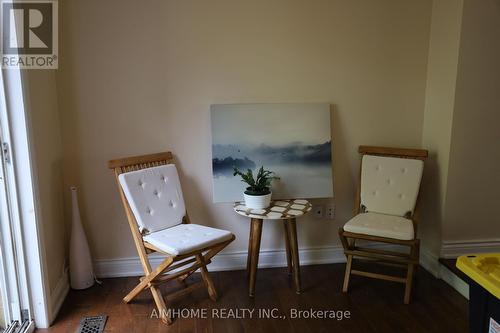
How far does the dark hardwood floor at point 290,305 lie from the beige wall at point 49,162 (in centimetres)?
34

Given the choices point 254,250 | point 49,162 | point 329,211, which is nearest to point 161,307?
point 254,250

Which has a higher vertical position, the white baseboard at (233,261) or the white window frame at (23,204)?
the white window frame at (23,204)

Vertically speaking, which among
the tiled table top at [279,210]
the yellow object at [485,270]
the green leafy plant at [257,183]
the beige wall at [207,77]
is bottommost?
the tiled table top at [279,210]

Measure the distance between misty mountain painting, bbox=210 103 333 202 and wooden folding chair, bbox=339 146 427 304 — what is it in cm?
28

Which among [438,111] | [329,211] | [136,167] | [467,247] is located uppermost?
[438,111]

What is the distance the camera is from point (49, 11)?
91.4 inches

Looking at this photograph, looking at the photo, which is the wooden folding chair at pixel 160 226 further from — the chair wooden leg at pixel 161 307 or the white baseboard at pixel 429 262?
the white baseboard at pixel 429 262

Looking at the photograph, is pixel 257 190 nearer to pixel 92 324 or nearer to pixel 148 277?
pixel 148 277

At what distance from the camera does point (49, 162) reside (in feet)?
7.66

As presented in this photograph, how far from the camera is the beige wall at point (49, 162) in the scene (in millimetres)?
2129

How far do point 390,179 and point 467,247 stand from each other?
0.74 meters

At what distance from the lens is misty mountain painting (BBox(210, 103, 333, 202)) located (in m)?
2.68

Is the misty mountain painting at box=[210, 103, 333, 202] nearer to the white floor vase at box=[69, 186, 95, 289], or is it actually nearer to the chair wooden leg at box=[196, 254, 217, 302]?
the chair wooden leg at box=[196, 254, 217, 302]

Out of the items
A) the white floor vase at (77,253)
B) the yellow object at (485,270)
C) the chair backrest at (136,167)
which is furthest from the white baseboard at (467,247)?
the white floor vase at (77,253)
